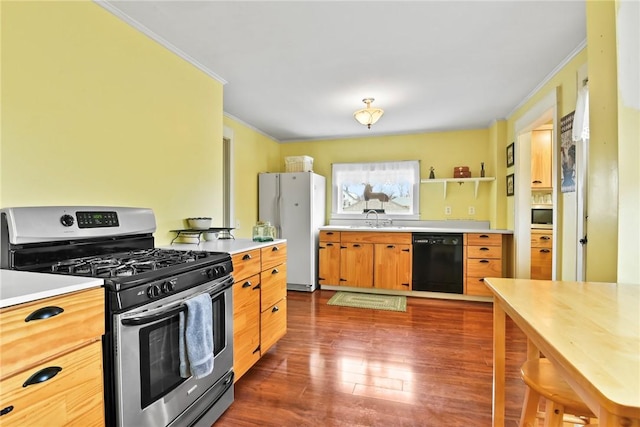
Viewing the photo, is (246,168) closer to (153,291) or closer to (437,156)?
(437,156)

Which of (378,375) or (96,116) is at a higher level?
(96,116)

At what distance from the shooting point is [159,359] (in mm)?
1319

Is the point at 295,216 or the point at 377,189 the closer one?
the point at 295,216

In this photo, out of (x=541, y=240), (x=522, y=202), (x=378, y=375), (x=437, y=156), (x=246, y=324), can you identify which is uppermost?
(x=437, y=156)

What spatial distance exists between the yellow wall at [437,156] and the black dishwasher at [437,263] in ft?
2.25

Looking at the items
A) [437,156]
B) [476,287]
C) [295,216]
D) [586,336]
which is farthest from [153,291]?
[437,156]

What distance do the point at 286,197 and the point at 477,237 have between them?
254cm

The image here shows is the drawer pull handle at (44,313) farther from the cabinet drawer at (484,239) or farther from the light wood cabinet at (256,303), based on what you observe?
the cabinet drawer at (484,239)

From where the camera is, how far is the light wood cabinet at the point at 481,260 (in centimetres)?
378

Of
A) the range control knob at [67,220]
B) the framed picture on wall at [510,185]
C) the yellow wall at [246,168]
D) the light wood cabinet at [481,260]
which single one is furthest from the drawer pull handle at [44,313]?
the framed picture on wall at [510,185]

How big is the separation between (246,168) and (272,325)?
246cm

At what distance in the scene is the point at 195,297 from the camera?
4.77 feet

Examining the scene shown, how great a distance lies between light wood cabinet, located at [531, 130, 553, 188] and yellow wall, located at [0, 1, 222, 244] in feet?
14.4

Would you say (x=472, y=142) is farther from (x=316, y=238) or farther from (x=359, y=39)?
(x=359, y=39)
